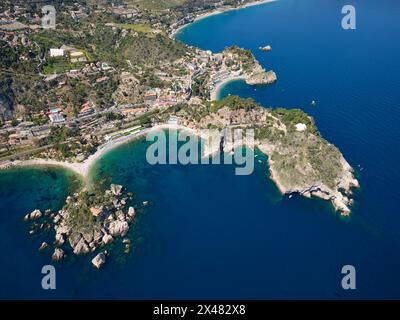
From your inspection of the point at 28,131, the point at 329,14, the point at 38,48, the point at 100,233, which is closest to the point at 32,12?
the point at 38,48

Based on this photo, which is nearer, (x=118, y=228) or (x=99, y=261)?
(x=99, y=261)

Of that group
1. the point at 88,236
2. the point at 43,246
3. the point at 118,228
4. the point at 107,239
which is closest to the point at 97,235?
the point at 88,236

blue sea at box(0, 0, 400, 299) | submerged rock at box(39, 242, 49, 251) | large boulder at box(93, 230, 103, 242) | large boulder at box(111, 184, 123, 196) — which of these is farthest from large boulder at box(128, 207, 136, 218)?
submerged rock at box(39, 242, 49, 251)

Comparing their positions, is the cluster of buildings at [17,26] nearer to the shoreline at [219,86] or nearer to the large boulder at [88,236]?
the shoreline at [219,86]

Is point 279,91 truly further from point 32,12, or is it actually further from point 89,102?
point 32,12

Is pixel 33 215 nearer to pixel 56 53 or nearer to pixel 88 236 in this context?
pixel 88 236

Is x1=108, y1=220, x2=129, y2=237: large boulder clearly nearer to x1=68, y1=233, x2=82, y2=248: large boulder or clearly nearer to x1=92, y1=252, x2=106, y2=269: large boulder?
x1=68, y1=233, x2=82, y2=248: large boulder
